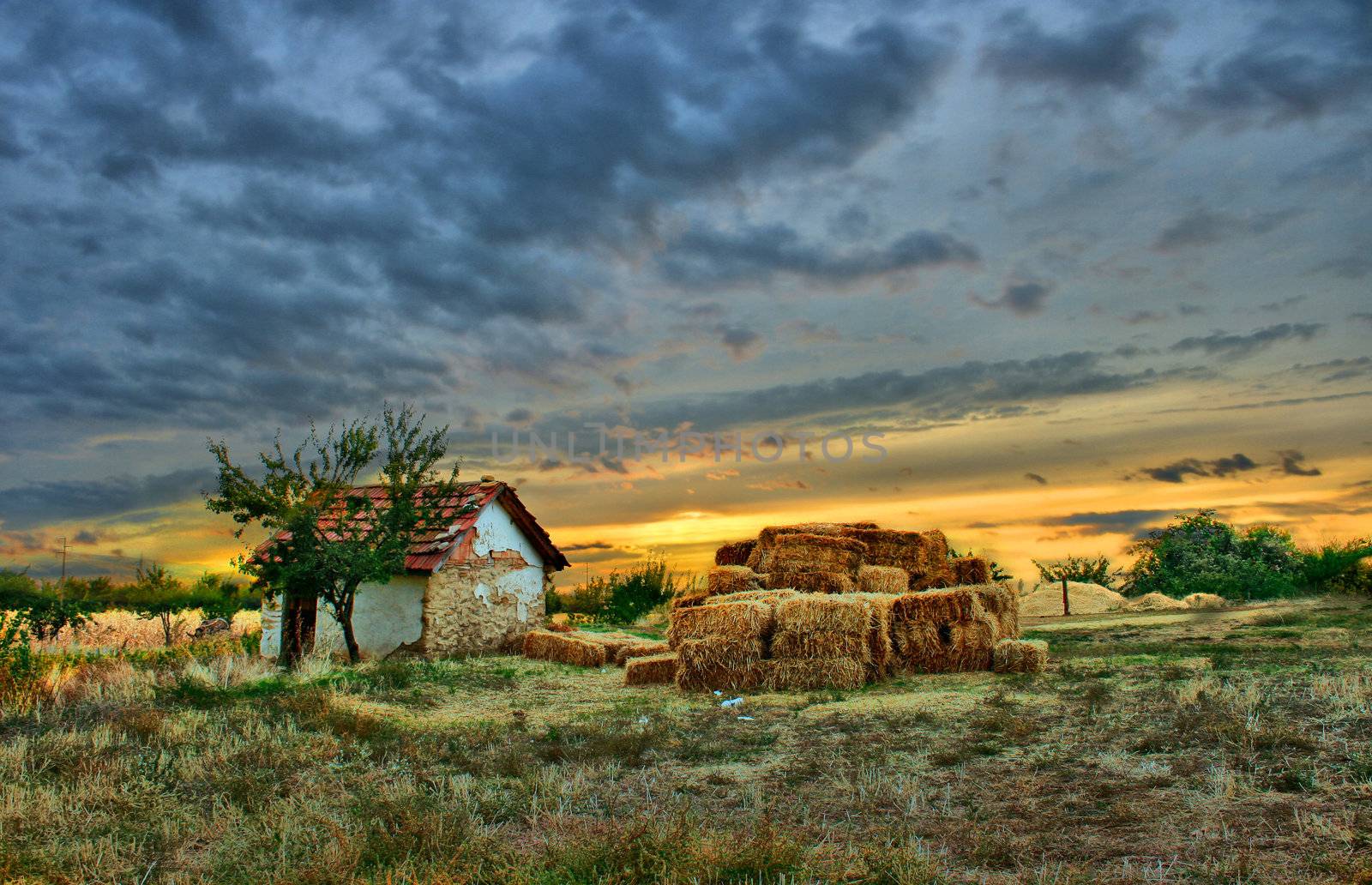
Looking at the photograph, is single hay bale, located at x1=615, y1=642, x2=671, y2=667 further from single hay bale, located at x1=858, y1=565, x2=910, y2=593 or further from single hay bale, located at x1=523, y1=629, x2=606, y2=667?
single hay bale, located at x1=858, y1=565, x2=910, y2=593

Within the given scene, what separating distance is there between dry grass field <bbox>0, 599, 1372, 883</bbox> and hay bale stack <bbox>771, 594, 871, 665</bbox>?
0.75 m

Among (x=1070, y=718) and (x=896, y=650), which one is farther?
(x=896, y=650)

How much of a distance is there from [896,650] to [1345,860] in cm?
918

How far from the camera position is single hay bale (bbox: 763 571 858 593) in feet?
57.9

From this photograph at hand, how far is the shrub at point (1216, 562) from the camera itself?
29.4m

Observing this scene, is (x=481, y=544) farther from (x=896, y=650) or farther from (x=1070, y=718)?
(x=1070, y=718)

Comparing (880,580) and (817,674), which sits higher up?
(880,580)

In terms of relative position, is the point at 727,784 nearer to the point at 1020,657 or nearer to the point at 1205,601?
the point at 1020,657

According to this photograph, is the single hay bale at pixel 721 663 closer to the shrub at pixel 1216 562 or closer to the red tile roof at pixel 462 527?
the red tile roof at pixel 462 527

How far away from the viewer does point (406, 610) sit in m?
20.6

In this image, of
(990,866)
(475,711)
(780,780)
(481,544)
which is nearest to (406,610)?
(481,544)

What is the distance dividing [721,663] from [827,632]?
5.44 ft

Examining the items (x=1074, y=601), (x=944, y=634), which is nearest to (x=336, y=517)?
(x=944, y=634)

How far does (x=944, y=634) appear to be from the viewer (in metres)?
14.4
